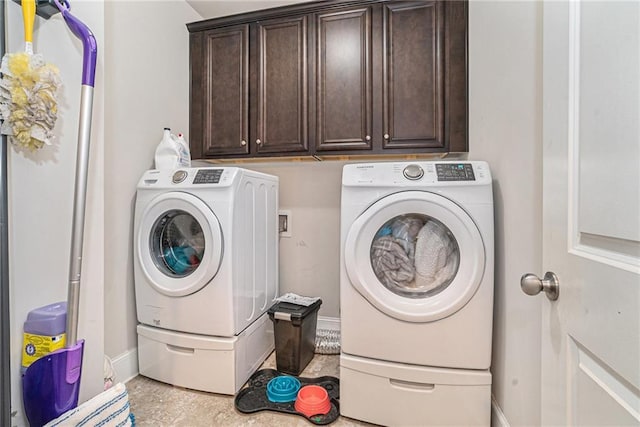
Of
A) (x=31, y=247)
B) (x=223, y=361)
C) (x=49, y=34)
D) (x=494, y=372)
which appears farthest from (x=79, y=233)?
(x=494, y=372)

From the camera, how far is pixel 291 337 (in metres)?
1.65

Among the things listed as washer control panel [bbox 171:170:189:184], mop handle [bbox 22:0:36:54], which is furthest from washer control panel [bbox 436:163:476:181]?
mop handle [bbox 22:0:36:54]

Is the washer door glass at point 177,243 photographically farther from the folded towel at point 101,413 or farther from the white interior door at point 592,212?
the white interior door at point 592,212

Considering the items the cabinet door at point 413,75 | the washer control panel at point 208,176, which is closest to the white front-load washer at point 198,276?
the washer control panel at point 208,176

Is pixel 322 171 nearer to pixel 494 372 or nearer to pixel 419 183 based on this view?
pixel 419 183

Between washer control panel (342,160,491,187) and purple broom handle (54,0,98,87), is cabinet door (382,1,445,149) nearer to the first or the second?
washer control panel (342,160,491,187)

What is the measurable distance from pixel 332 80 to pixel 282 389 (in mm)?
1785

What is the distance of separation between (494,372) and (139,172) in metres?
2.10

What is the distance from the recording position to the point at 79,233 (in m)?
0.84

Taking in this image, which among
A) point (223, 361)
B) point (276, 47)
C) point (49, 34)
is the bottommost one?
point (223, 361)

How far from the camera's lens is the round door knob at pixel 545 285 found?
2.09ft

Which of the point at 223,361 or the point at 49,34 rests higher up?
the point at 49,34

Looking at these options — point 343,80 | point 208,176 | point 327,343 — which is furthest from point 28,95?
point 327,343

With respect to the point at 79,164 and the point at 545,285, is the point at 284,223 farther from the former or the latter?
the point at 545,285
